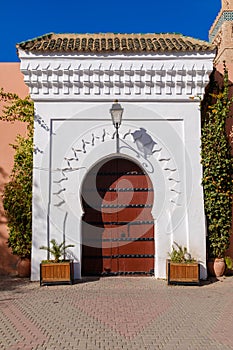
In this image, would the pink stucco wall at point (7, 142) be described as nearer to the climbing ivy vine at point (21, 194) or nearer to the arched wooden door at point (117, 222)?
the climbing ivy vine at point (21, 194)

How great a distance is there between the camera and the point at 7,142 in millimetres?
9781

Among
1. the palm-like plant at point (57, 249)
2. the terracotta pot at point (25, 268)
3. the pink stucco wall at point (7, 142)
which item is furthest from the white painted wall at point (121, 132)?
the pink stucco wall at point (7, 142)

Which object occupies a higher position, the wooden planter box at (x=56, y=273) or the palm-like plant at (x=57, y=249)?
the palm-like plant at (x=57, y=249)

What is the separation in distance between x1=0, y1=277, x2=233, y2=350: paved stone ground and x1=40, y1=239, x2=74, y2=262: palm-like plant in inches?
27.0

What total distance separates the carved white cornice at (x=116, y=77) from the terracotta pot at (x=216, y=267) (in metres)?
3.72

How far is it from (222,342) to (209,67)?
19.4 ft

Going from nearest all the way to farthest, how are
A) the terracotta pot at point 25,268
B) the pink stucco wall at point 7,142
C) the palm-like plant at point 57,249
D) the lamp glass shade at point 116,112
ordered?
the palm-like plant at point 57,249
the lamp glass shade at point 116,112
the terracotta pot at point 25,268
the pink stucco wall at point 7,142

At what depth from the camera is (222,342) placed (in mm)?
4855

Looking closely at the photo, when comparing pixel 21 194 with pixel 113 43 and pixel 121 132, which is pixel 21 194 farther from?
pixel 113 43

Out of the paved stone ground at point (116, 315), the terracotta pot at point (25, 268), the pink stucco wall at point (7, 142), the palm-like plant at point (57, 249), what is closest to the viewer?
the paved stone ground at point (116, 315)

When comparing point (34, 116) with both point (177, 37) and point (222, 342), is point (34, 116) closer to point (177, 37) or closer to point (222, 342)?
point (177, 37)

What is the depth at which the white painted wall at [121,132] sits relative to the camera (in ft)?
28.3

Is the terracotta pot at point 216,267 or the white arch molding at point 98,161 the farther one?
the terracotta pot at point 216,267

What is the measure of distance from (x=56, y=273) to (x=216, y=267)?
3.51 m
